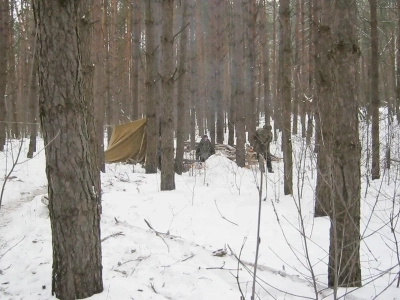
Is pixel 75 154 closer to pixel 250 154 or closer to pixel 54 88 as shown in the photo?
pixel 54 88

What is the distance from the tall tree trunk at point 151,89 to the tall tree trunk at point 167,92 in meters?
1.68

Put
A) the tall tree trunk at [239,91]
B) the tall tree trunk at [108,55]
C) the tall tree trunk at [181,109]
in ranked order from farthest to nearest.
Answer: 1. the tall tree trunk at [108,55]
2. the tall tree trunk at [239,91]
3. the tall tree trunk at [181,109]

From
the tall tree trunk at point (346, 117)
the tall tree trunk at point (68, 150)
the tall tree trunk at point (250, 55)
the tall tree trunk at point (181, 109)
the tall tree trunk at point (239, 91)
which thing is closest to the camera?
the tall tree trunk at point (68, 150)

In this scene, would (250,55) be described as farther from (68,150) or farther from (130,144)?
(68,150)

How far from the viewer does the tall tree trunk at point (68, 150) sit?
8.70 feet

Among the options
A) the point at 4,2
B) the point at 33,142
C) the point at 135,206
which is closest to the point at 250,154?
the point at 33,142

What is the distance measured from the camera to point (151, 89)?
935cm

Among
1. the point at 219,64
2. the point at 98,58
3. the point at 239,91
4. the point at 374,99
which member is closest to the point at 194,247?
the point at 98,58

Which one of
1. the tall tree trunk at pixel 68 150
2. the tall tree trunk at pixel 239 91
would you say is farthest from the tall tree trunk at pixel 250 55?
the tall tree trunk at pixel 68 150

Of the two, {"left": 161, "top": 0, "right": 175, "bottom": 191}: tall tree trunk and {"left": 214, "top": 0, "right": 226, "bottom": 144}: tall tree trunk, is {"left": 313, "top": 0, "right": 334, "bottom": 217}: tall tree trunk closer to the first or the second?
{"left": 161, "top": 0, "right": 175, "bottom": 191}: tall tree trunk

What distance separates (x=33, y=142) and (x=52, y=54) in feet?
33.6

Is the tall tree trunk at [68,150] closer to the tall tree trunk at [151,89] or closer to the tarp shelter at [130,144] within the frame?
the tall tree trunk at [151,89]

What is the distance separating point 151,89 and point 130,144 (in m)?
3.60

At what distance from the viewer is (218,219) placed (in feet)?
18.1
